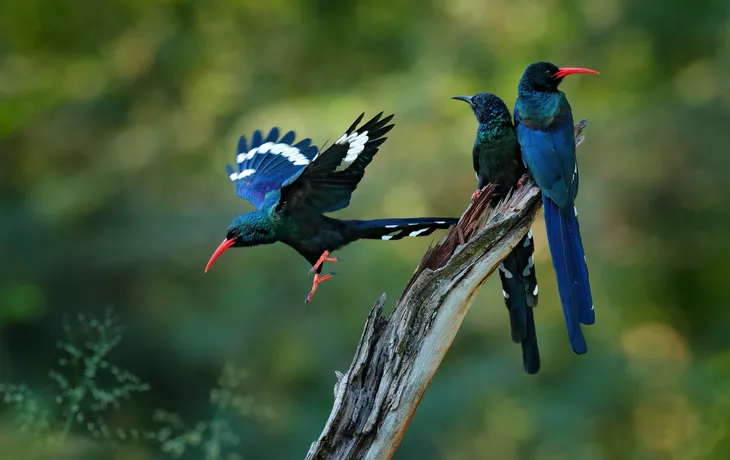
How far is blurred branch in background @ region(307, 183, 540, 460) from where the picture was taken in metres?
2.47

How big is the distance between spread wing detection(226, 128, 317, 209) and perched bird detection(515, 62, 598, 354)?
809 mm

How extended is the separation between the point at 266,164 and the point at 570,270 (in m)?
1.26

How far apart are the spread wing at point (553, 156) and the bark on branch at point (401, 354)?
30 centimetres

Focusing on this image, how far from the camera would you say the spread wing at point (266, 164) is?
10.6ft

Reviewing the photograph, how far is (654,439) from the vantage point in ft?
21.3

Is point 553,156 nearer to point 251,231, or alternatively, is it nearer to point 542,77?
point 542,77

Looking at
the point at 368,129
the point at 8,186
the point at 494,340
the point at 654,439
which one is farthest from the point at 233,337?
the point at 368,129

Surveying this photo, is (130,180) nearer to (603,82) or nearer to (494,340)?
(494,340)

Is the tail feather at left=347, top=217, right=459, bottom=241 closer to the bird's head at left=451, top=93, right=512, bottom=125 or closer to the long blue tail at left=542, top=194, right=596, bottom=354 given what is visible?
the long blue tail at left=542, top=194, right=596, bottom=354

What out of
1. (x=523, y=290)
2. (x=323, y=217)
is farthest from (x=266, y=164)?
(x=523, y=290)

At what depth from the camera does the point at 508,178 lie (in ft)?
10.3

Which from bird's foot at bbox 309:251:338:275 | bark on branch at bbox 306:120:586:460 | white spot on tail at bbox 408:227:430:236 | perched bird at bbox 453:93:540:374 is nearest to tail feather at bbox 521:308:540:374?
perched bird at bbox 453:93:540:374

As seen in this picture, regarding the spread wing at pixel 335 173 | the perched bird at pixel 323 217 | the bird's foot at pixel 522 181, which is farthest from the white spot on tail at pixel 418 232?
the bird's foot at pixel 522 181

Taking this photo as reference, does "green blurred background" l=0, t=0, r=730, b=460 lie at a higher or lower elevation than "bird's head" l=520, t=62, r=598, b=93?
higher
